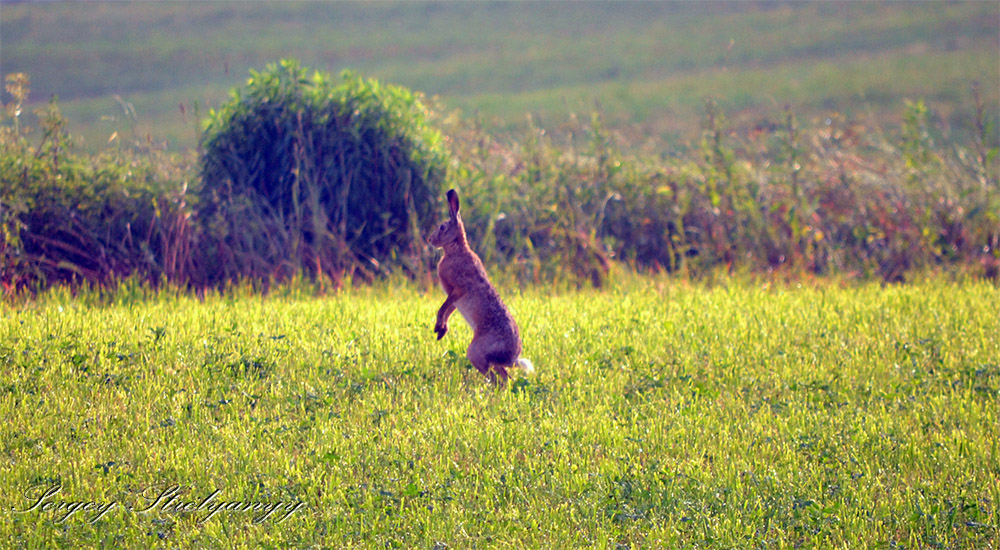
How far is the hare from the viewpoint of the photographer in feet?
19.9

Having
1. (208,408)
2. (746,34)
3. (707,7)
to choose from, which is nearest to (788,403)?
(208,408)

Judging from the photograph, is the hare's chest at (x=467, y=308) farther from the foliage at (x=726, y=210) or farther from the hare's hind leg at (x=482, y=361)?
the foliage at (x=726, y=210)

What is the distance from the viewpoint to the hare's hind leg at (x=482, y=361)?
6.06 metres

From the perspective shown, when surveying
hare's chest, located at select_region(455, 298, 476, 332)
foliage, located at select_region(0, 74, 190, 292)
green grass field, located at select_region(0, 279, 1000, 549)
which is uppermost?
foliage, located at select_region(0, 74, 190, 292)

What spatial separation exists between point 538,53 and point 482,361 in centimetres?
3715

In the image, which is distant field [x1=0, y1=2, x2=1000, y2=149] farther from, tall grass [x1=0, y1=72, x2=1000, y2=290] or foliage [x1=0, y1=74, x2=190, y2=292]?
foliage [x1=0, y1=74, x2=190, y2=292]

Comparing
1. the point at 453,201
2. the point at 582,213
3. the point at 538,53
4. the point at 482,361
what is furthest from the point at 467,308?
the point at 538,53

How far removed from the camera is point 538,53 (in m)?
41.5

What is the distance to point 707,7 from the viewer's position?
50312 millimetres

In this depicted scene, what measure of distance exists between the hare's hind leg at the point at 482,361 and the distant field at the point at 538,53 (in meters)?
18.1

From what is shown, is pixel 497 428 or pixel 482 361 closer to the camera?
pixel 497 428

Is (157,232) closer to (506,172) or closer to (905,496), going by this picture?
(506,172)

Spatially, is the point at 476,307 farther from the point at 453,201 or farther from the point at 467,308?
the point at 453,201

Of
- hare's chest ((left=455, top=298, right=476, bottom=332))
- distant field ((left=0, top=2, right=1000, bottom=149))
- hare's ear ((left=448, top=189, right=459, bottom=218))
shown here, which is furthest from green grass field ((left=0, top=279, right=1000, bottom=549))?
distant field ((left=0, top=2, right=1000, bottom=149))
